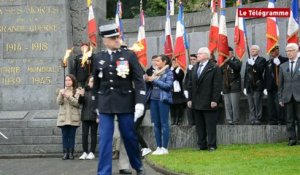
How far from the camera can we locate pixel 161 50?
2297 centimetres

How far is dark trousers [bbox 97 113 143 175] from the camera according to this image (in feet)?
34.4

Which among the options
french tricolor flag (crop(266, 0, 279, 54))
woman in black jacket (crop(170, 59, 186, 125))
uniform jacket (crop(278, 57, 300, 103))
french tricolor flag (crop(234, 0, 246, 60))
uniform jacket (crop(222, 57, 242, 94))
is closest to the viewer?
uniform jacket (crop(278, 57, 300, 103))

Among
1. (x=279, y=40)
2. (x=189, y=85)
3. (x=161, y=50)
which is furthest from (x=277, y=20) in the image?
(x=161, y=50)

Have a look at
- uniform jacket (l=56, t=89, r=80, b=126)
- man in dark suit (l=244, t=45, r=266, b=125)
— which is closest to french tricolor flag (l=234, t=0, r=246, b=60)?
man in dark suit (l=244, t=45, r=266, b=125)

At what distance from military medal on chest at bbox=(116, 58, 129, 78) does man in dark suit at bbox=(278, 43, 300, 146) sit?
4.92 m

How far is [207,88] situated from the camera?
14742 mm

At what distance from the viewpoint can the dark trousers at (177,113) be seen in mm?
17859

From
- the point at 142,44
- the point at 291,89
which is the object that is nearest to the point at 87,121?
the point at 291,89

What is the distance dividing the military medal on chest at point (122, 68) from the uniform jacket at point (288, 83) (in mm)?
5005

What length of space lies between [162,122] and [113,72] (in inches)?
160

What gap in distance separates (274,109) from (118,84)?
661cm

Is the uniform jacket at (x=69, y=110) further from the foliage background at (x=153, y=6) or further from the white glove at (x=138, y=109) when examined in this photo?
the foliage background at (x=153, y=6)

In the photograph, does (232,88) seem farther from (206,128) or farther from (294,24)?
(206,128)

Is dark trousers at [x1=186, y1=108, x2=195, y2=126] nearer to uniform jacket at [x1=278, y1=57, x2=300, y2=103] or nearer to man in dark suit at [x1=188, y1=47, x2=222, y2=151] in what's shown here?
man in dark suit at [x1=188, y1=47, x2=222, y2=151]
